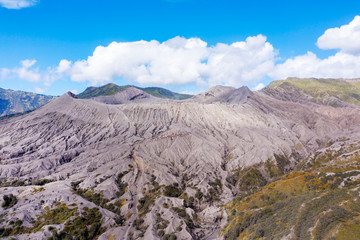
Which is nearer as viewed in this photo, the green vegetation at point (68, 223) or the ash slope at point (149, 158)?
the green vegetation at point (68, 223)

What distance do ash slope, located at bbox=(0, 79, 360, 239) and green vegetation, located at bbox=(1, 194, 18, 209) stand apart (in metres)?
2.14

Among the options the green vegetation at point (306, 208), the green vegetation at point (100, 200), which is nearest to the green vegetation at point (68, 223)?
the green vegetation at point (100, 200)

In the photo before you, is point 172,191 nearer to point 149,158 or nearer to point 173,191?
point 173,191

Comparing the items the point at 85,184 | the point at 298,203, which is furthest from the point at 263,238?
the point at 85,184

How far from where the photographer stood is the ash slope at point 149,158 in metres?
76.8

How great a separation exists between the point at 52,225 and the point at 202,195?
55.2m

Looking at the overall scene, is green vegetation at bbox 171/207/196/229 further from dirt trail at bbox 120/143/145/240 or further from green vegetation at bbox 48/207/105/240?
green vegetation at bbox 48/207/105/240

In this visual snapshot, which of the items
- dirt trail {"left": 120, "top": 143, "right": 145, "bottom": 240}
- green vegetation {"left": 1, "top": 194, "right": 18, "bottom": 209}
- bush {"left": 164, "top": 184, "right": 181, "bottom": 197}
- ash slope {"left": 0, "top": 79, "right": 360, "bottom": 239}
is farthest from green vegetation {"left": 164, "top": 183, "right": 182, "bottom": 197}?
green vegetation {"left": 1, "top": 194, "right": 18, "bottom": 209}

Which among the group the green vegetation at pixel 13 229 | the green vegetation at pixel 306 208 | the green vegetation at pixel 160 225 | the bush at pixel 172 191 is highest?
the green vegetation at pixel 306 208

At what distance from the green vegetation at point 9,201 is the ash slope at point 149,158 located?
2142 millimetres

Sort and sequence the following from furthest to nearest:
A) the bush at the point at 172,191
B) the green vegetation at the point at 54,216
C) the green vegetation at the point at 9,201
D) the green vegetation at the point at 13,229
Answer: the bush at the point at 172,191
the green vegetation at the point at 9,201
the green vegetation at the point at 54,216
the green vegetation at the point at 13,229

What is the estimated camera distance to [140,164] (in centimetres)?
11588

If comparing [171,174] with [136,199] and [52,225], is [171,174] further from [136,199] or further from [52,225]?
[52,225]

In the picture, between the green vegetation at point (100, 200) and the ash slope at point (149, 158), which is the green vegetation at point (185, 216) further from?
the green vegetation at point (100, 200)
